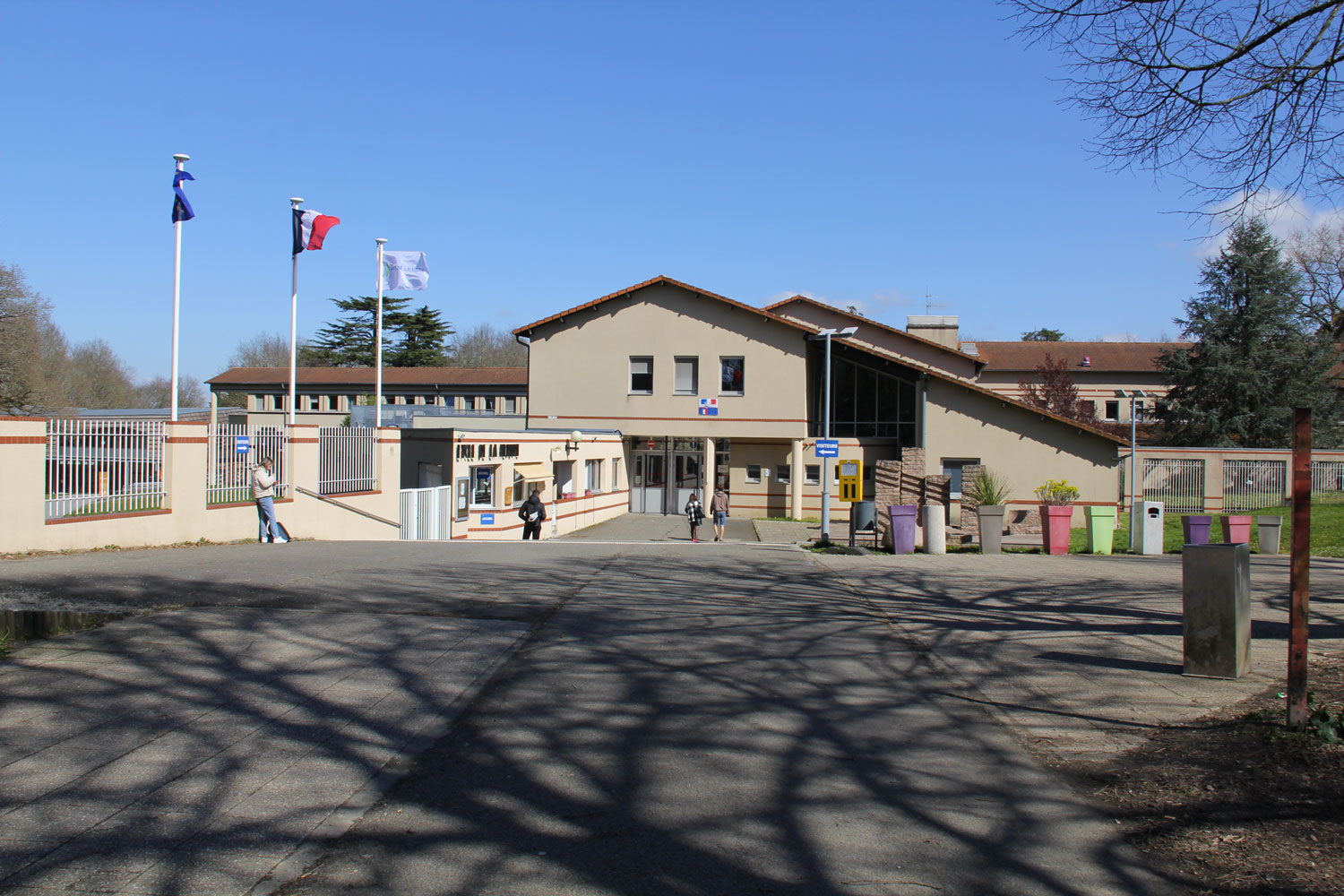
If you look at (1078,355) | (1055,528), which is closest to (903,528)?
(1055,528)

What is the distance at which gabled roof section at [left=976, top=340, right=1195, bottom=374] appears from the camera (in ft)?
224

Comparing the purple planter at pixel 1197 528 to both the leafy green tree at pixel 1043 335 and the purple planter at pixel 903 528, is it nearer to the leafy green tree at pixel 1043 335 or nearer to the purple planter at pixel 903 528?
the purple planter at pixel 903 528

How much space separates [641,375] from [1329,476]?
28881 millimetres

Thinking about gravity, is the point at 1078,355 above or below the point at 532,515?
above

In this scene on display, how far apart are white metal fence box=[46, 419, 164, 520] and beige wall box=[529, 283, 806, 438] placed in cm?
2283

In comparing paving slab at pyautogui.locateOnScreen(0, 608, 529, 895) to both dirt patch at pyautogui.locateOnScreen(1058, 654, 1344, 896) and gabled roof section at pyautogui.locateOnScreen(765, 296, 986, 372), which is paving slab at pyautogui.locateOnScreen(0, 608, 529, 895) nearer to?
dirt patch at pyautogui.locateOnScreen(1058, 654, 1344, 896)

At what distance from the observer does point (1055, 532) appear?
69.6 ft

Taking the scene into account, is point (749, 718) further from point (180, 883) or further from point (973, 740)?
point (180, 883)

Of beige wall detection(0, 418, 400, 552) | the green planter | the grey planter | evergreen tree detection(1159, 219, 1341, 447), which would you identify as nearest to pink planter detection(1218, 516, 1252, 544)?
the green planter

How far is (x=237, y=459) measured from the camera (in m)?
18.0

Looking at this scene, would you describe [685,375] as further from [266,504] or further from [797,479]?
[266,504]

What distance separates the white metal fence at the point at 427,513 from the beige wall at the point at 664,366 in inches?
493

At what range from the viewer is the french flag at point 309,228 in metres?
23.5

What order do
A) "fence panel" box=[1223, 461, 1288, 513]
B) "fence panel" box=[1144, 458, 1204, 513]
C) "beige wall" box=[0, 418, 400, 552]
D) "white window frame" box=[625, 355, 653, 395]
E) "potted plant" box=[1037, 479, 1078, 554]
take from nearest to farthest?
"beige wall" box=[0, 418, 400, 552], "potted plant" box=[1037, 479, 1078, 554], "white window frame" box=[625, 355, 653, 395], "fence panel" box=[1223, 461, 1288, 513], "fence panel" box=[1144, 458, 1204, 513]
